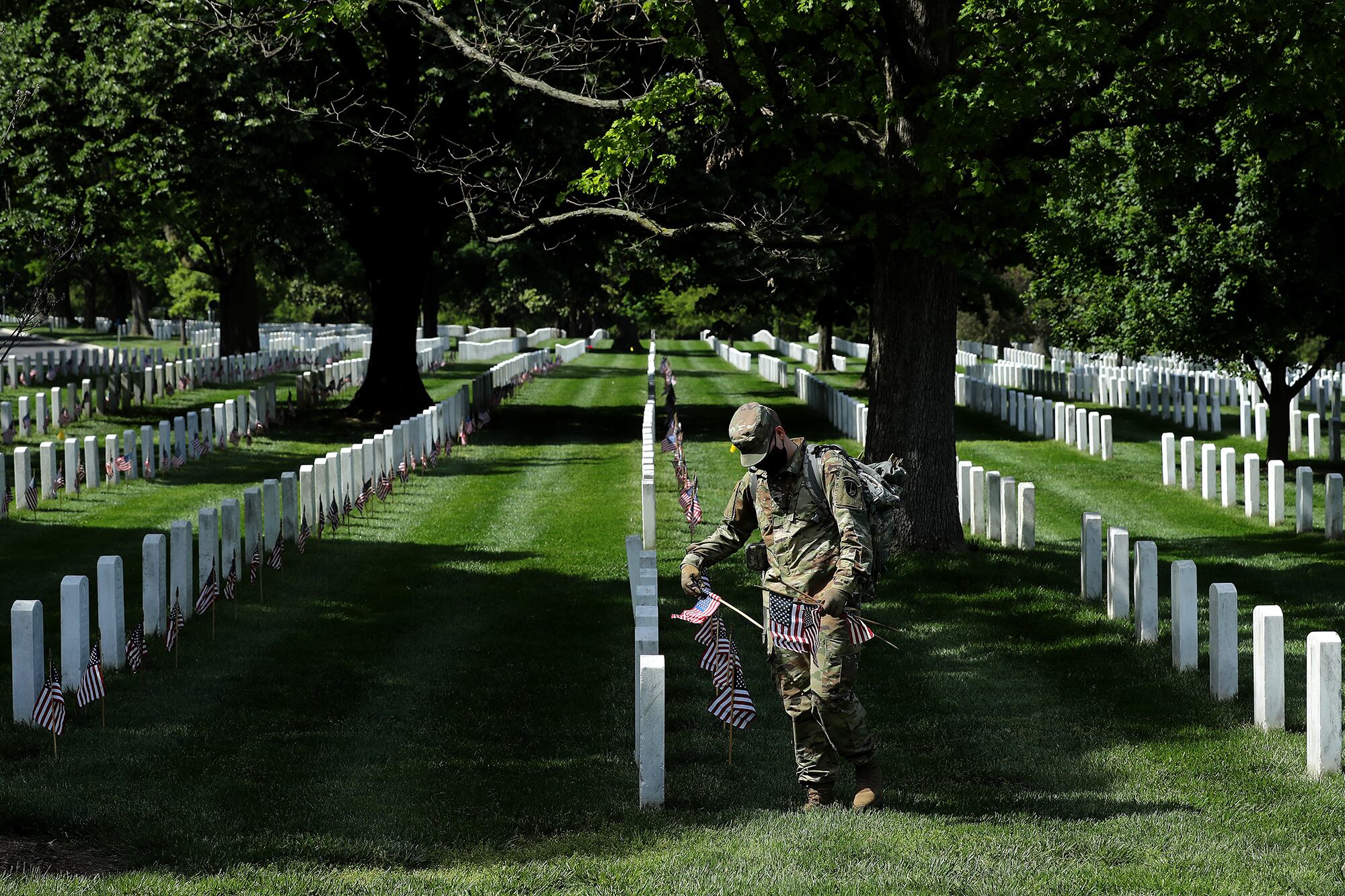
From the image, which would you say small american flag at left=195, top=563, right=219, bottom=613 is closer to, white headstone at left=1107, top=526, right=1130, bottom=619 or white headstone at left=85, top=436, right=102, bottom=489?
white headstone at left=1107, top=526, right=1130, bottom=619

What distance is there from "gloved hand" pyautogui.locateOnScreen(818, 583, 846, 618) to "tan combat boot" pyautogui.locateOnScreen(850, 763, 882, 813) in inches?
32.8

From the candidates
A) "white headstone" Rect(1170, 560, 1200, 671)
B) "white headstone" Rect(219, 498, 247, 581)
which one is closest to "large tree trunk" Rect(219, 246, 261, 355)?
"white headstone" Rect(219, 498, 247, 581)

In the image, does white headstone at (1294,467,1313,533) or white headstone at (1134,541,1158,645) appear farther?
white headstone at (1294,467,1313,533)

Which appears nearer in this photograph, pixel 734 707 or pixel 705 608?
pixel 705 608

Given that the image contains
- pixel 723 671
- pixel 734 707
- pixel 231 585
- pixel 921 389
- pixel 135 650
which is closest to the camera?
pixel 734 707

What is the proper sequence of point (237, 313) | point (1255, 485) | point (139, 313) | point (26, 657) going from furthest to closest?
point (139, 313)
point (237, 313)
point (1255, 485)
point (26, 657)

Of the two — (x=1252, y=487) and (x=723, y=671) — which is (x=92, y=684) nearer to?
(x=723, y=671)

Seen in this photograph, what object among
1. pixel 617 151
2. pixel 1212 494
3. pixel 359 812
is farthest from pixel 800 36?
pixel 359 812

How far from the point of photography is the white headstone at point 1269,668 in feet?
26.5

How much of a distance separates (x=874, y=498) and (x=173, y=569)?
620cm

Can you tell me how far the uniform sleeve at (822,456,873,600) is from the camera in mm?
6805

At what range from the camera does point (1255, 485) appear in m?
16.9

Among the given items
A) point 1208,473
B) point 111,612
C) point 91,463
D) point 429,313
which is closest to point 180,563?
point 111,612

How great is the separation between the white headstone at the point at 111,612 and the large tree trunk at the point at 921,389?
7.42 metres
